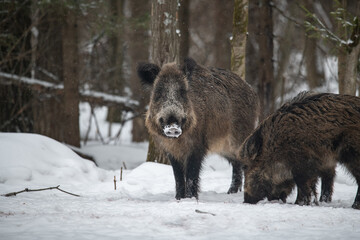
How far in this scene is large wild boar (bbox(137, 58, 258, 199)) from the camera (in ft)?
18.3

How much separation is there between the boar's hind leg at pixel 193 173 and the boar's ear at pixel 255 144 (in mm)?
791

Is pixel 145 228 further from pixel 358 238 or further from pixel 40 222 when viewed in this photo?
pixel 358 238

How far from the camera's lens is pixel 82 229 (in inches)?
142

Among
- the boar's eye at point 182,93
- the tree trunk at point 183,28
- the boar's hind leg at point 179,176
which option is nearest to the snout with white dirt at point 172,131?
the boar's eye at point 182,93

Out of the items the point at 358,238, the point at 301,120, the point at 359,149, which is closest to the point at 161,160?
the point at 301,120

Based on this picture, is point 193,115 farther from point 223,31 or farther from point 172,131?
point 223,31

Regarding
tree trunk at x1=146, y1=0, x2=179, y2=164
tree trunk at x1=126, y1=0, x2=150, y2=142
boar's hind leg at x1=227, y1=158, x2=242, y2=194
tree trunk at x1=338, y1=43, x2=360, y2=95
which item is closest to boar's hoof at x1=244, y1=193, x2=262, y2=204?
boar's hind leg at x1=227, y1=158, x2=242, y2=194

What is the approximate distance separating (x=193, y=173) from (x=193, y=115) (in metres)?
0.82

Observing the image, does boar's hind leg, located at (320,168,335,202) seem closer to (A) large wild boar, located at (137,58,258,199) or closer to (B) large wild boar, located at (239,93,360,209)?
(B) large wild boar, located at (239,93,360,209)

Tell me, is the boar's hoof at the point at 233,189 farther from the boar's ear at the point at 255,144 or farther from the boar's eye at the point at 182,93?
the boar's eye at the point at 182,93

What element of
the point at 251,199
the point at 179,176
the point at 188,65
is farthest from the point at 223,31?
the point at 251,199

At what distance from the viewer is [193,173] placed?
5906mm

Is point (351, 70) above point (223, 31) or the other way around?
the other way around

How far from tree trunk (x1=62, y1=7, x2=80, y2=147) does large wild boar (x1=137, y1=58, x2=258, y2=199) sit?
535cm
